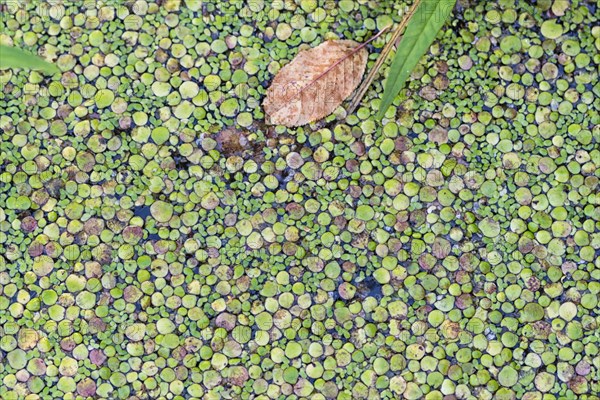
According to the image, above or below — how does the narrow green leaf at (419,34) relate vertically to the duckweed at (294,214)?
above

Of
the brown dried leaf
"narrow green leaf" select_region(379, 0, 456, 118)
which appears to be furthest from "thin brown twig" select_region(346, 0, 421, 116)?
"narrow green leaf" select_region(379, 0, 456, 118)

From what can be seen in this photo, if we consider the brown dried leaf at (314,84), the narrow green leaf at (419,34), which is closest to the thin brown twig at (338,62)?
the brown dried leaf at (314,84)

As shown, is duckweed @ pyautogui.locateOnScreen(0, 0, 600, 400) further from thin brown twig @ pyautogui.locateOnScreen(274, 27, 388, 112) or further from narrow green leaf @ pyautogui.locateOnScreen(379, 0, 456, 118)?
narrow green leaf @ pyautogui.locateOnScreen(379, 0, 456, 118)

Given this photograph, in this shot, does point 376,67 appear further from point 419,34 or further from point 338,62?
point 419,34

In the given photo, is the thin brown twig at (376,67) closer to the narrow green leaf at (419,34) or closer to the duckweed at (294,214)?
the duckweed at (294,214)

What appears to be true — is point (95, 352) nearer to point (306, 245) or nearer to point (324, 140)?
point (306, 245)

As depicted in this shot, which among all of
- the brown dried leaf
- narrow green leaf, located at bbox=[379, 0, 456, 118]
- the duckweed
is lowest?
the duckweed
